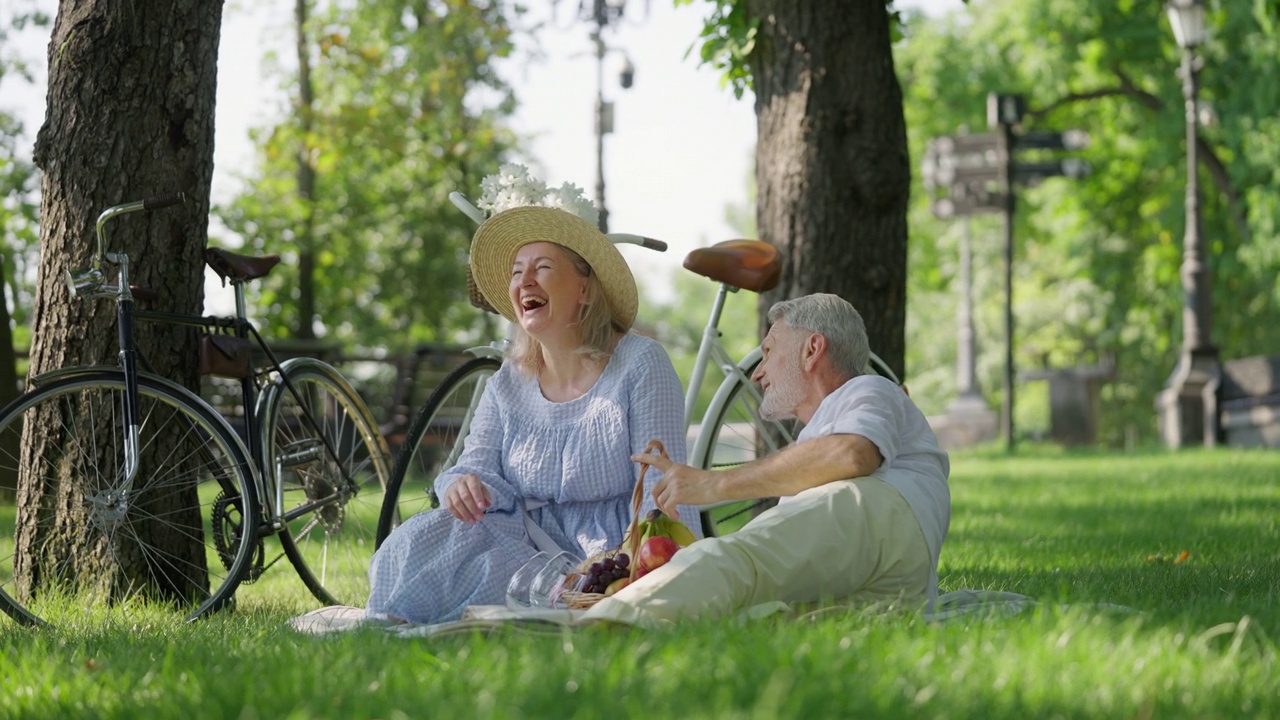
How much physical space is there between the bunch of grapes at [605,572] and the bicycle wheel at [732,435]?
181 centimetres

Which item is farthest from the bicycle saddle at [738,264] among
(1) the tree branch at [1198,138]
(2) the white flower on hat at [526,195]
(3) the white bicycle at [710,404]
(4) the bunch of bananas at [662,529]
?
(1) the tree branch at [1198,138]

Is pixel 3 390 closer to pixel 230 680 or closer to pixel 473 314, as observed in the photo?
pixel 230 680

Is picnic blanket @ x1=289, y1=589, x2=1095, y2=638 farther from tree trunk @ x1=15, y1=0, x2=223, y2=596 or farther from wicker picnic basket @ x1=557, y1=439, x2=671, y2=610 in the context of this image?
tree trunk @ x1=15, y1=0, x2=223, y2=596

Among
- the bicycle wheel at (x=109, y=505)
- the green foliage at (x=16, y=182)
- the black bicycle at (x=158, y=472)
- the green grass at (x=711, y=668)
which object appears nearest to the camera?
the green grass at (x=711, y=668)

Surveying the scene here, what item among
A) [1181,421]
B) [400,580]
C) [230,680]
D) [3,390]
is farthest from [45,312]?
[1181,421]

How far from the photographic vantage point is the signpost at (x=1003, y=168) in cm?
1948

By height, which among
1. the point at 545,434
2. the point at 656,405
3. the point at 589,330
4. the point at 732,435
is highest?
the point at 589,330

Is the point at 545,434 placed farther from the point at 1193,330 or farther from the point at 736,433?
the point at 1193,330

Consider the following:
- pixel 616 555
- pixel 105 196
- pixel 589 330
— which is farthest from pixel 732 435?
pixel 105 196

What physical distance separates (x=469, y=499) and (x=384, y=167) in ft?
64.5

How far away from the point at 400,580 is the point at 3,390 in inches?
314

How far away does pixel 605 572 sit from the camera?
4.34 meters

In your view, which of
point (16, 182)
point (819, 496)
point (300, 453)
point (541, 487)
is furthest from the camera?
point (16, 182)

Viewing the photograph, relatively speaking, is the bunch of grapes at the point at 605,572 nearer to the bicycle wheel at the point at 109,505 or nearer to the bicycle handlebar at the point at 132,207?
the bicycle wheel at the point at 109,505
